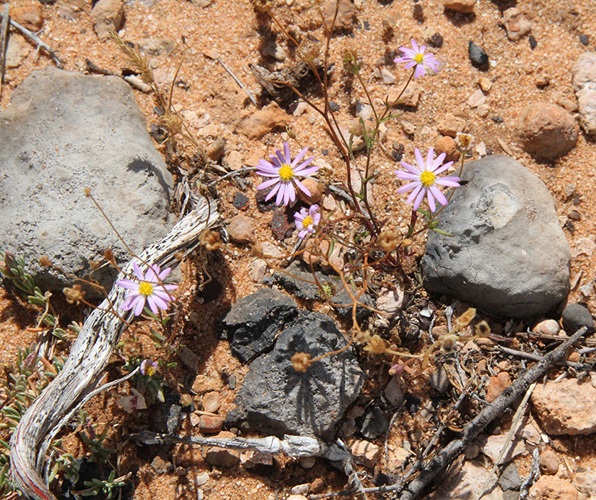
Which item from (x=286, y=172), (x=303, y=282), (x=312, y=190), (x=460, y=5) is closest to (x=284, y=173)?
(x=286, y=172)

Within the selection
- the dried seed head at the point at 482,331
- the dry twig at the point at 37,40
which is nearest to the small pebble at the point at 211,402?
the dried seed head at the point at 482,331

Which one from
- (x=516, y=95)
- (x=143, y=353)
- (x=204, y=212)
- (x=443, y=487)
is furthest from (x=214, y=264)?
(x=516, y=95)

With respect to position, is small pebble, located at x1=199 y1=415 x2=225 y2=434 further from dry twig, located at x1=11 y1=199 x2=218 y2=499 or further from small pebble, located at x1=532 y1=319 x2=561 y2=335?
small pebble, located at x1=532 y1=319 x2=561 y2=335

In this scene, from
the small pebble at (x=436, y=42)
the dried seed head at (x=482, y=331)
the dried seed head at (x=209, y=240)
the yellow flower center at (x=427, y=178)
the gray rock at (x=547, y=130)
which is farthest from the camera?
the small pebble at (x=436, y=42)

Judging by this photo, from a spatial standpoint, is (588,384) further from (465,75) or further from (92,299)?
(92,299)

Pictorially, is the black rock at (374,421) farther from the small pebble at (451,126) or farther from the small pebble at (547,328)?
the small pebble at (451,126)

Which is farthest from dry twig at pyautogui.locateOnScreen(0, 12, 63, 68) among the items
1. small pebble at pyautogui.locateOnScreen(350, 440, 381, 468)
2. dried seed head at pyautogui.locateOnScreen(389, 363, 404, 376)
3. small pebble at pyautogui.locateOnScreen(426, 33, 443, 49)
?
small pebble at pyautogui.locateOnScreen(350, 440, 381, 468)

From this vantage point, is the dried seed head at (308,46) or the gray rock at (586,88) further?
the dried seed head at (308,46)

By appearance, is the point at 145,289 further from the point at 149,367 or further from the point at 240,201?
the point at 240,201
